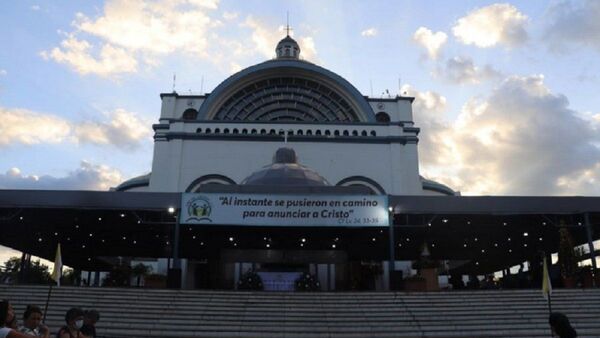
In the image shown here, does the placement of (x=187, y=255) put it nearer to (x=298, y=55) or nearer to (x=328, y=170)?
(x=328, y=170)

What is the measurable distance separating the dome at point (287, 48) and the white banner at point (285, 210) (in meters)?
37.8

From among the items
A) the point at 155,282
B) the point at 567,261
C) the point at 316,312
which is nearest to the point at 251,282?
the point at 155,282

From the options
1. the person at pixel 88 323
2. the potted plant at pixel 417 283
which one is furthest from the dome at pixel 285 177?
the person at pixel 88 323

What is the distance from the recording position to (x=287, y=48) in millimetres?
61094

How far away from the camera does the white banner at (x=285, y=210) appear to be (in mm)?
25547

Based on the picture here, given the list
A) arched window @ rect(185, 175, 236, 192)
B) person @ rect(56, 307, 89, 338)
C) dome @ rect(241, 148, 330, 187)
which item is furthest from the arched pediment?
person @ rect(56, 307, 89, 338)

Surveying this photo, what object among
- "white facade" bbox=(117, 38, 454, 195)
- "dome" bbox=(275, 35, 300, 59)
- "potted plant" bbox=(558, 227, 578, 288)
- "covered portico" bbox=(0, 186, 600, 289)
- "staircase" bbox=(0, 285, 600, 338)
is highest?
"dome" bbox=(275, 35, 300, 59)

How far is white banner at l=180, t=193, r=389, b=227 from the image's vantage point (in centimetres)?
2555

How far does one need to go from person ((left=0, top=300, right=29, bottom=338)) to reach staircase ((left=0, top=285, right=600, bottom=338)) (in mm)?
11828

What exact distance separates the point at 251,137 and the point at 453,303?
91.9 feet

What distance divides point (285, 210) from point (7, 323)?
66.1 ft

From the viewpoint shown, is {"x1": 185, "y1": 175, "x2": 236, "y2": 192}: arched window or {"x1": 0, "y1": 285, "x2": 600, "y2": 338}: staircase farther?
{"x1": 185, "y1": 175, "x2": 236, "y2": 192}: arched window

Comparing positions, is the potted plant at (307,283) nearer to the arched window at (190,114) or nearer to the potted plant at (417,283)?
the potted plant at (417,283)

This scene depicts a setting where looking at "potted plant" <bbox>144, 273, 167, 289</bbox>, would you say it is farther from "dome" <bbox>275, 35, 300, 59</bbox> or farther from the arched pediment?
"dome" <bbox>275, 35, 300, 59</bbox>
